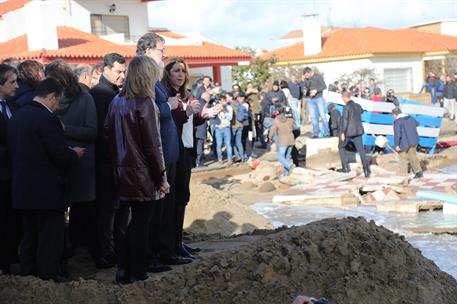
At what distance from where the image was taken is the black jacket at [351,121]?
16.1m

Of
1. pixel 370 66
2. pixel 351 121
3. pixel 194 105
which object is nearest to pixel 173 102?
pixel 194 105

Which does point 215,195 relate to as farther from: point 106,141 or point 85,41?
point 85,41

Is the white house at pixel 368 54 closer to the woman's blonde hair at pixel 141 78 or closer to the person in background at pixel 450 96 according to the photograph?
the person in background at pixel 450 96

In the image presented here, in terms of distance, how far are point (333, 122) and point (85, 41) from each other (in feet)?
41.1

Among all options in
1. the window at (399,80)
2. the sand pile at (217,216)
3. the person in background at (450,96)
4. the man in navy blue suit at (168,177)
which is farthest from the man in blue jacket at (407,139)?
the window at (399,80)

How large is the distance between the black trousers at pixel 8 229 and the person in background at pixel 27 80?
2.63 ft

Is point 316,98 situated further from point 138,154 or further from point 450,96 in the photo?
point 138,154

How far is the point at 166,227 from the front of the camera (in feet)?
20.1

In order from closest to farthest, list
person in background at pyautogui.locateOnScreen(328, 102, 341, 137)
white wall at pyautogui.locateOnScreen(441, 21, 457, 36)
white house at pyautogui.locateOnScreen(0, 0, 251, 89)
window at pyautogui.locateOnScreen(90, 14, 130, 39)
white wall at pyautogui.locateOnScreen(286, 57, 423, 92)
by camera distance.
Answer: person in background at pyautogui.locateOnScreen(328, 102, 341, 137), white house at pyautogui.locateOnScreen(0, 0, 251, 89), window at pyautogui.locateOnScreen(90, 14, 130, 39), white wall at pyautogui.locateOnScreen(286, 57, 423, 92), white wall at pyautogui.locateOnScreen(441, 21, 457, 36)

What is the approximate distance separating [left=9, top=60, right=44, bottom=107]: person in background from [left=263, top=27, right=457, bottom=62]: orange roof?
3711 cm

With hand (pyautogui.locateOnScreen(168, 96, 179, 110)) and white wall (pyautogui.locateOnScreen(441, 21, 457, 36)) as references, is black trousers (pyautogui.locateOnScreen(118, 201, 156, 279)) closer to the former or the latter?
hand (pyautogui.locateOnScreen(168, 96, 179, 110))

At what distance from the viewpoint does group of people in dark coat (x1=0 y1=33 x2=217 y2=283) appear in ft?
17.2

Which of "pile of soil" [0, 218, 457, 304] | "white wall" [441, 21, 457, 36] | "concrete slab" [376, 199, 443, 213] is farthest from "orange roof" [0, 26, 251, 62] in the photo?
"white wall" [441, 21, 457, 36]

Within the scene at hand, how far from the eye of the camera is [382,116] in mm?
19828
